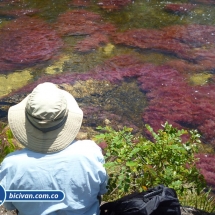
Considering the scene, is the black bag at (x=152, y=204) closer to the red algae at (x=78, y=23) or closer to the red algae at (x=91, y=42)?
the red algae at (x=91, y=42)

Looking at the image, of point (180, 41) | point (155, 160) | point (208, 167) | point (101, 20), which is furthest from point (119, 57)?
point (155, 160)

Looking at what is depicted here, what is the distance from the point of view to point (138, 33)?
332 inches

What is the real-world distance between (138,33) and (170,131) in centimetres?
591

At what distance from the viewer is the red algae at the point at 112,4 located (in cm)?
1002

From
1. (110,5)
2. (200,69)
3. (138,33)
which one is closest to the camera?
(200,69)

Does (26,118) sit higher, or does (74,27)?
(26,118)

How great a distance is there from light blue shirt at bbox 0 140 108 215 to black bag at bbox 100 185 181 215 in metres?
0.29

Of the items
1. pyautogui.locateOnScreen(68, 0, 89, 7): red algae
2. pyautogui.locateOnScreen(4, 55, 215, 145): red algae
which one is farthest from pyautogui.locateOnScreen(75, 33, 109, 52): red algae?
pyautogui.locateOnScreen(68, 0, 89, 7): red algae

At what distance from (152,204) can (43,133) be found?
879mm

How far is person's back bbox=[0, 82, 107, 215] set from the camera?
2.18 meters

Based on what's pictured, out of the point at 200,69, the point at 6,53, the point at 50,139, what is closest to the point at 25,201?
the point at 50,139

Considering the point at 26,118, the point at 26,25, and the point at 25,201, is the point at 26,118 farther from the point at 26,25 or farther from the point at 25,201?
the point at 26,25

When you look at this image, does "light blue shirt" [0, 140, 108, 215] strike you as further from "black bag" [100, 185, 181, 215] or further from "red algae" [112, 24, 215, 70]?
"red algae" [112, 24, 215, 70]

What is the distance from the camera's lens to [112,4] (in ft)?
33.6
